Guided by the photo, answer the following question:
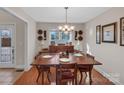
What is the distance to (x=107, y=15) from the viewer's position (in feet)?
17.4

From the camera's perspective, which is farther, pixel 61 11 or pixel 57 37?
pixel 57 37

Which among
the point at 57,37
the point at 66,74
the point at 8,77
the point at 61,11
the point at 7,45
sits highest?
the point at 61,11

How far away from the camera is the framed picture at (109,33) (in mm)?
4645

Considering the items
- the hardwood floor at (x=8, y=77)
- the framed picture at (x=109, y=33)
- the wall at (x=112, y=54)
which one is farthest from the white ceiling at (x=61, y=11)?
the hardwood floor at (x=8, y=77)

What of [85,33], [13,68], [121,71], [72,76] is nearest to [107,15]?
[121,71]

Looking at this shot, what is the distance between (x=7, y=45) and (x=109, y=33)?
4279 millimetres

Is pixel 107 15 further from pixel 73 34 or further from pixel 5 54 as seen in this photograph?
pixel 5 54

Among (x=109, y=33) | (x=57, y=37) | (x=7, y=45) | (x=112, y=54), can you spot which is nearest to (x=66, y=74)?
(x=112, y=54)

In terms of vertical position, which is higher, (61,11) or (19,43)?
(61,11)

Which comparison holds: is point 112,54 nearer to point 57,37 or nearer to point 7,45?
point 7,45

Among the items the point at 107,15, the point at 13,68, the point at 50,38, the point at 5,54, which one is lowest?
the point at 13,68

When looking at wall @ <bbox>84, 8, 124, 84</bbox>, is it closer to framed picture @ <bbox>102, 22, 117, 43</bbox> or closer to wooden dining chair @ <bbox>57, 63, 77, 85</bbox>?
framed picture @ <bbox>102, 22, 117, 43</bbox>

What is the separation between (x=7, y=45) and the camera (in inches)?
269
